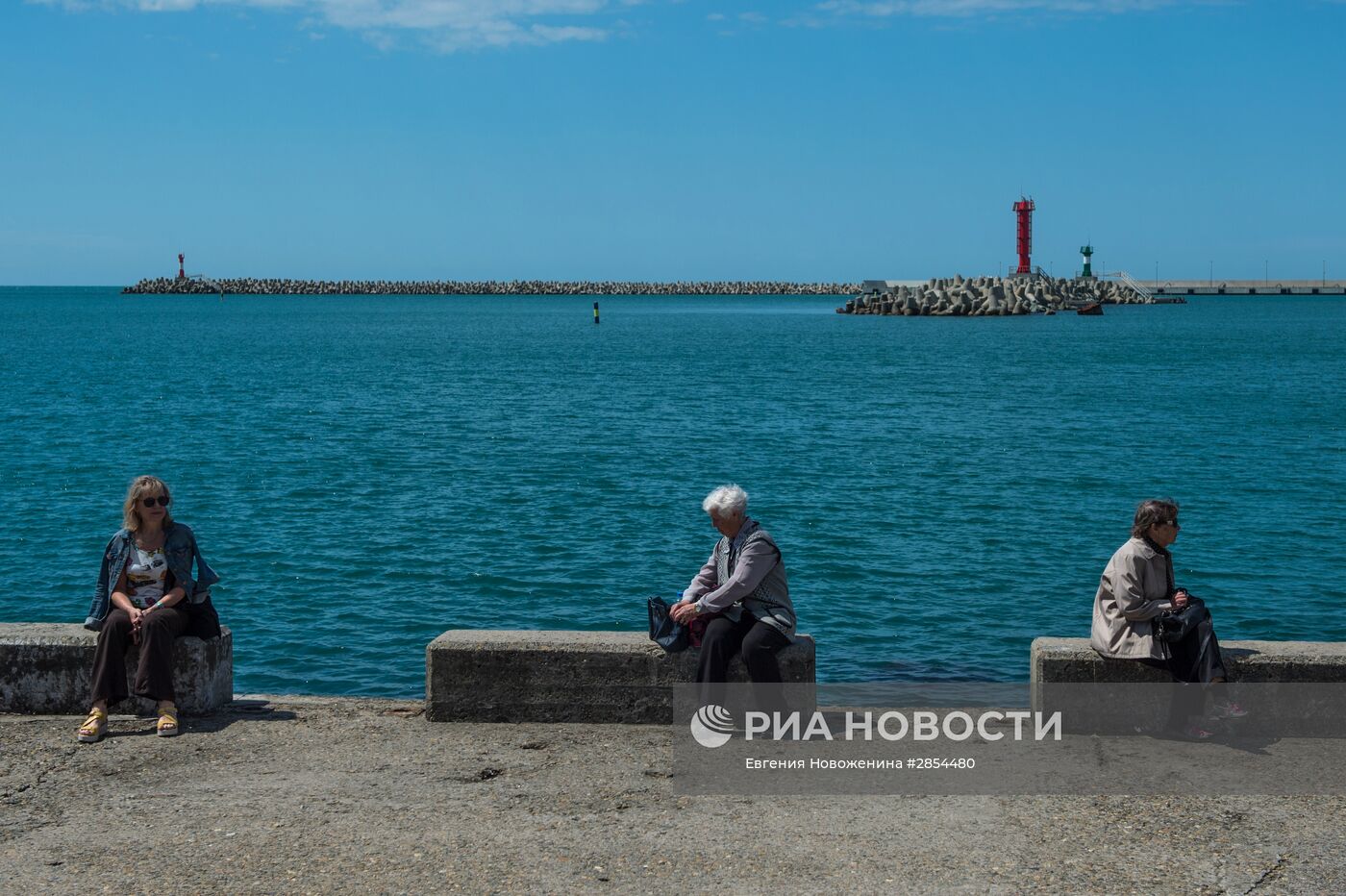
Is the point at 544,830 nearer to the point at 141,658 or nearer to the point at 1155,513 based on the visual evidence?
the point at 141,658

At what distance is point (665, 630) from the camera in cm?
746

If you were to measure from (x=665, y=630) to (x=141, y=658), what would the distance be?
279 centimetres

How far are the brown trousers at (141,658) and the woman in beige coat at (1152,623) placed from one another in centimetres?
496

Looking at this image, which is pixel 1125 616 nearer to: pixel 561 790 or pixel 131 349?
pixel 561 790

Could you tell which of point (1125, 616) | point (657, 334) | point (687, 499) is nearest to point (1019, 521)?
point (687, 499)

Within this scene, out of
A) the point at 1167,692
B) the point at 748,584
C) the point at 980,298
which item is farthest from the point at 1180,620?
the point at 980,298

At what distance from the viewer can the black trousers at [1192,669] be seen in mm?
7082

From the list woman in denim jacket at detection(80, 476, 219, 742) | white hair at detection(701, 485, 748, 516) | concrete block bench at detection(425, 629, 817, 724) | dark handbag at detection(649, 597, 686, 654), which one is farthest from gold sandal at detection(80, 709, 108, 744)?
white hair at detection(701, 485, 748, 516)

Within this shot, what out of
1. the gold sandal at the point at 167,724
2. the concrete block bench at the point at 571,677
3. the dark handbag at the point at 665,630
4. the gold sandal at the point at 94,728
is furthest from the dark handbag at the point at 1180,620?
the gold sandal at the point at 94,728

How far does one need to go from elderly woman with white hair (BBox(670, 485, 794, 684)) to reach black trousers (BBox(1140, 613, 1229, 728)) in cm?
193

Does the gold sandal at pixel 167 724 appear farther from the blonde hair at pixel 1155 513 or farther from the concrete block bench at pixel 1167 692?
the blonde hair at pixel 1155 513

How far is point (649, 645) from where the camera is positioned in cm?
750

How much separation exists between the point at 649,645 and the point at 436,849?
2.06 m

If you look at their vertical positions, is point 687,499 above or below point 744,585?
below
